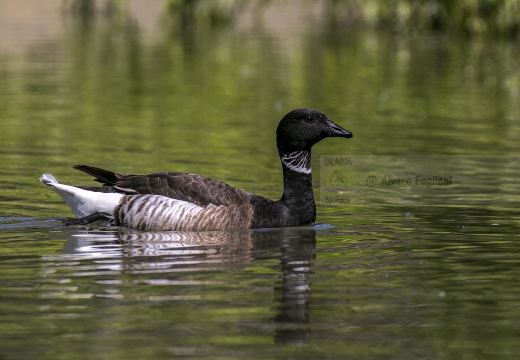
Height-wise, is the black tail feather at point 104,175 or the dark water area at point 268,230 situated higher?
the black tail feather at point 104,175

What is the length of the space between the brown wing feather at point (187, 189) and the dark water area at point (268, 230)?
40cm

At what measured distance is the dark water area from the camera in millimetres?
7457

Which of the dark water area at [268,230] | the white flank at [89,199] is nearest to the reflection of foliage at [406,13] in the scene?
the dark water area at [268,230]

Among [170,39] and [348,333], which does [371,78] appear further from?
[348,333]

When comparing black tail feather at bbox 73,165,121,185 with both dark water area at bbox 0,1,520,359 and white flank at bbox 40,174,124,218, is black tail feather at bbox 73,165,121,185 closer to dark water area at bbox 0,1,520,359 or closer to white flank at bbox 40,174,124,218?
white flank at bbox 40,174,124,218

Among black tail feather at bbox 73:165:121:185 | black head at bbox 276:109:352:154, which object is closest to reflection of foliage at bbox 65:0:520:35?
black head at bbox 276:109:352:154

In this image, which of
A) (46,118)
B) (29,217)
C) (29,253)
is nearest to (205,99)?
(46,118)

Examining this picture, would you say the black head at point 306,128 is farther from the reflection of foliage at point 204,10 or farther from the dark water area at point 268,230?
the reflection of foliage at point 204,10

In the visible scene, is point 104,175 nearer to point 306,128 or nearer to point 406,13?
point 306,128

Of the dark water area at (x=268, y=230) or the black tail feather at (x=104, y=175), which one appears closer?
the dark water area at (x=268, y=230)

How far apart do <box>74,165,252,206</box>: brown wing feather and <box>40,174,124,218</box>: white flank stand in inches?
6.3

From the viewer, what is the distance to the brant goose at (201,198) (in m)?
11.3

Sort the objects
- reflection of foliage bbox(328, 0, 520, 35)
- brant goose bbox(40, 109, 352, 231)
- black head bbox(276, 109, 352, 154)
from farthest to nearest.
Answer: reflection of foliage bbox(328, 0, 520, 35)
black head bbox(276, 109, 352, 154)
brant goose bbox(40, 109, 352, 231)

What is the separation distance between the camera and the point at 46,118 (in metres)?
20.4
